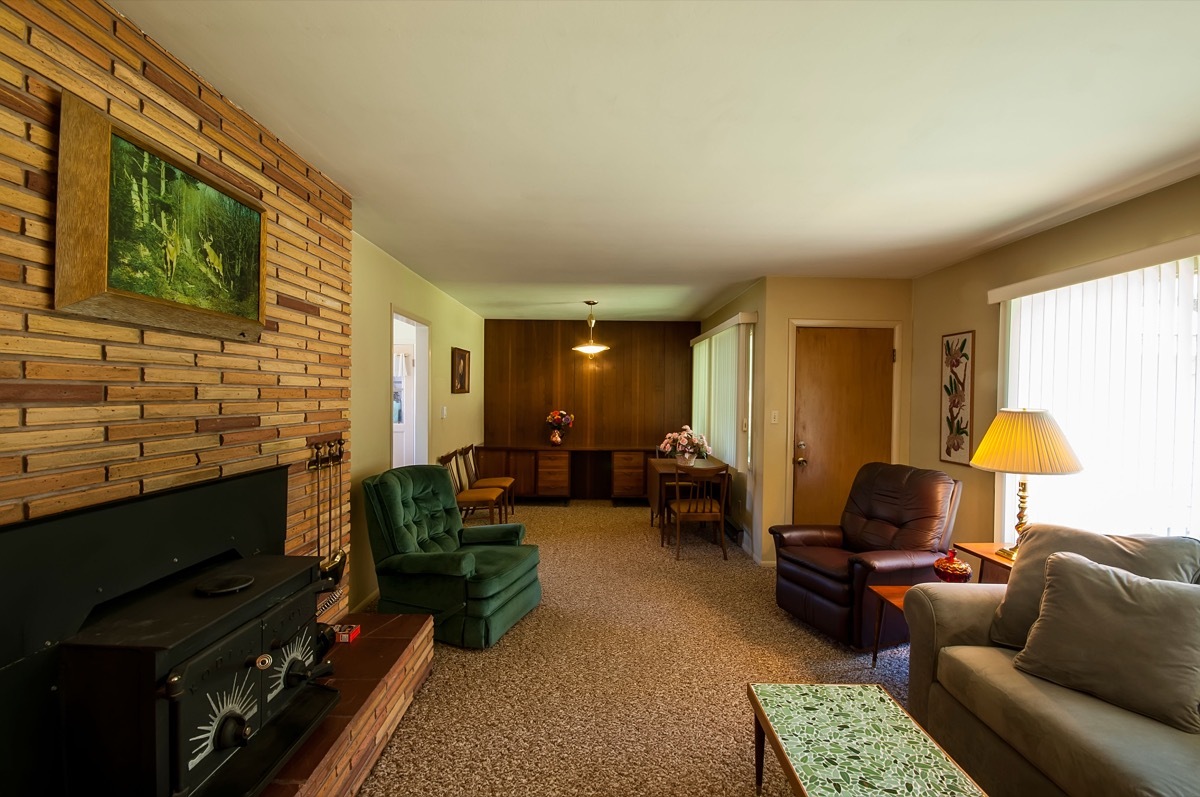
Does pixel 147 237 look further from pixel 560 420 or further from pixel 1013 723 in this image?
pixel 560 420

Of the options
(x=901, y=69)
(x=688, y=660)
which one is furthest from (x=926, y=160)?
(x=688, y=660)

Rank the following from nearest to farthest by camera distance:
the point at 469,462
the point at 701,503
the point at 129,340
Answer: the point at 129,340 → the point at 701,503 → the point at 469,462

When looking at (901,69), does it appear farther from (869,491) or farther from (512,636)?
(512,636)

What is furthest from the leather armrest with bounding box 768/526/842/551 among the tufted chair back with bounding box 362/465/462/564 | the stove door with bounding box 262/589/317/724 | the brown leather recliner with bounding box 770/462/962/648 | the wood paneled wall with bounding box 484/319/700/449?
the wood paneled wall with bounding box 484/319/700/449

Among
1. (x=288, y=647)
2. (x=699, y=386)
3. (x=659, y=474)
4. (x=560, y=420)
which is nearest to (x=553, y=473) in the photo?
(x=560, y=420)

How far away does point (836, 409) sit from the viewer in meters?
4.47

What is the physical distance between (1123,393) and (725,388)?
10.5 ft

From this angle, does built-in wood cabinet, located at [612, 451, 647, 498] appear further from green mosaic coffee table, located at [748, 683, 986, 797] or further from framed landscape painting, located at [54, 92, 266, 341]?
framed landscape painting, located at [54, 92, 266, 341]

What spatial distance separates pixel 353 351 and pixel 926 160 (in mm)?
3144

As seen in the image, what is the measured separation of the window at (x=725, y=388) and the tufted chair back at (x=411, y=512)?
2.82 m

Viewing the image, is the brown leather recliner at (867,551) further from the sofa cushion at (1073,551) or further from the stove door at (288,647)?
the stove door at (288,647)

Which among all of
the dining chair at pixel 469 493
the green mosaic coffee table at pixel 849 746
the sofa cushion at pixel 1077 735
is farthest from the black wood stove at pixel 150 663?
the dining chair at pixel 469 493

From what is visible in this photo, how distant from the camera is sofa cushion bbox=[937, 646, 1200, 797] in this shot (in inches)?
52.6

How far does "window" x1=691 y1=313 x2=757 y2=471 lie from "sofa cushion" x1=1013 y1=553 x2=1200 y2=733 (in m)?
3.04
